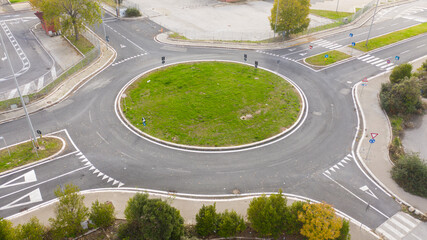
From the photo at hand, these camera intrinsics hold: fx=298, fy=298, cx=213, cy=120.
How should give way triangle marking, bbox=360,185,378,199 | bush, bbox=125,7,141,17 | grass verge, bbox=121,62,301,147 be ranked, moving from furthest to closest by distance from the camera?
bush, bbox=125,7,141,17, grass verge, bbox=121,62,301,147, give way triangle marking, bbox=360,185,378,199

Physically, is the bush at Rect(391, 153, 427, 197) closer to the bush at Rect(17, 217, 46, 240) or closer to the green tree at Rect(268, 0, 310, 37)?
the bush at Rect(17, 217, 46, 240)

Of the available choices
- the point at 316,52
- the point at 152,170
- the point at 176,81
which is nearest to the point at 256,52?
the point at 316,52

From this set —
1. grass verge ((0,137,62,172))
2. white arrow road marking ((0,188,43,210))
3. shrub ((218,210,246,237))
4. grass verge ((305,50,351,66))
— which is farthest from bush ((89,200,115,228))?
grass verge ((305,50,351,66))

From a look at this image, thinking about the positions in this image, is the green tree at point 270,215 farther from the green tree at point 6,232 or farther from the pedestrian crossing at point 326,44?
the pedestrian crossing at point 326,44

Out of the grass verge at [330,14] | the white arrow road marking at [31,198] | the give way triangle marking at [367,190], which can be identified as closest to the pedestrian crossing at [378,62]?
the grass verge at [330,14]

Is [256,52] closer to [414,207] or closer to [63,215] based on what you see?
[414,207]
